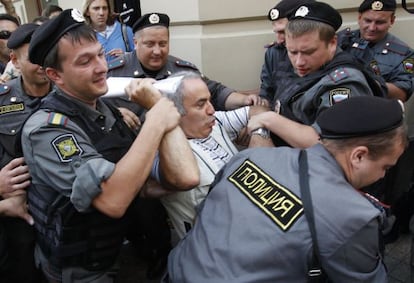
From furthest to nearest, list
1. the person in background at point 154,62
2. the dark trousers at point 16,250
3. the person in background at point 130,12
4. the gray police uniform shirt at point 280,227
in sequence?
the person in background at point 130,12 < the person in background at point 154,62 < the dark trousers at point 16,250 < the gray police uniform shirt at point 280,227

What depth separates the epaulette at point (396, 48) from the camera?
2.96m

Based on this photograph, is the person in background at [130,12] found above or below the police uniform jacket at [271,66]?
above

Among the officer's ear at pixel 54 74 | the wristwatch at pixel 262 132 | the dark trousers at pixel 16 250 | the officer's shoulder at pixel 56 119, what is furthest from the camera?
the wristwatch at pixel 262 132

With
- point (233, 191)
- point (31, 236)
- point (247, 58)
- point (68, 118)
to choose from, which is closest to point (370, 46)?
point (247, 58)

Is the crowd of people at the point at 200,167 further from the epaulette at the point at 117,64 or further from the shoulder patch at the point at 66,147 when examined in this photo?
the epaulette at the point at 117,64

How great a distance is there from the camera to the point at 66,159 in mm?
1363

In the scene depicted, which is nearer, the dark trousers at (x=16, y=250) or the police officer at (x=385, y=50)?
the dark trousers at (x=16, y=250)

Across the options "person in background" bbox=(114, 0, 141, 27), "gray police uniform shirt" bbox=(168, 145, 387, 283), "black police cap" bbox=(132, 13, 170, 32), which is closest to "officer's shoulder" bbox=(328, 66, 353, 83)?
"gray police uniform shirt" bbox=(168, 145, 387, 283)

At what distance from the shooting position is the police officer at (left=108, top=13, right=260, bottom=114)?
283 centimetres

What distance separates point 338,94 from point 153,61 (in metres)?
1.60

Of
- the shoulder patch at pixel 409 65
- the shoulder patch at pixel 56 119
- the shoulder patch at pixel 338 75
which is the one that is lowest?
the shoulder patch at pixel 409 65

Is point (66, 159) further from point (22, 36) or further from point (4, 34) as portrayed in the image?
point (4, 34)

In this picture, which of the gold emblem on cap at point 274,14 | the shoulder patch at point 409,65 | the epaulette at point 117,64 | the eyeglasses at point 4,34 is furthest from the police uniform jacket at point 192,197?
the eyeglasses at point 4,34

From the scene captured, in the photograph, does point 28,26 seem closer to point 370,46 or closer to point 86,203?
point 86,203
